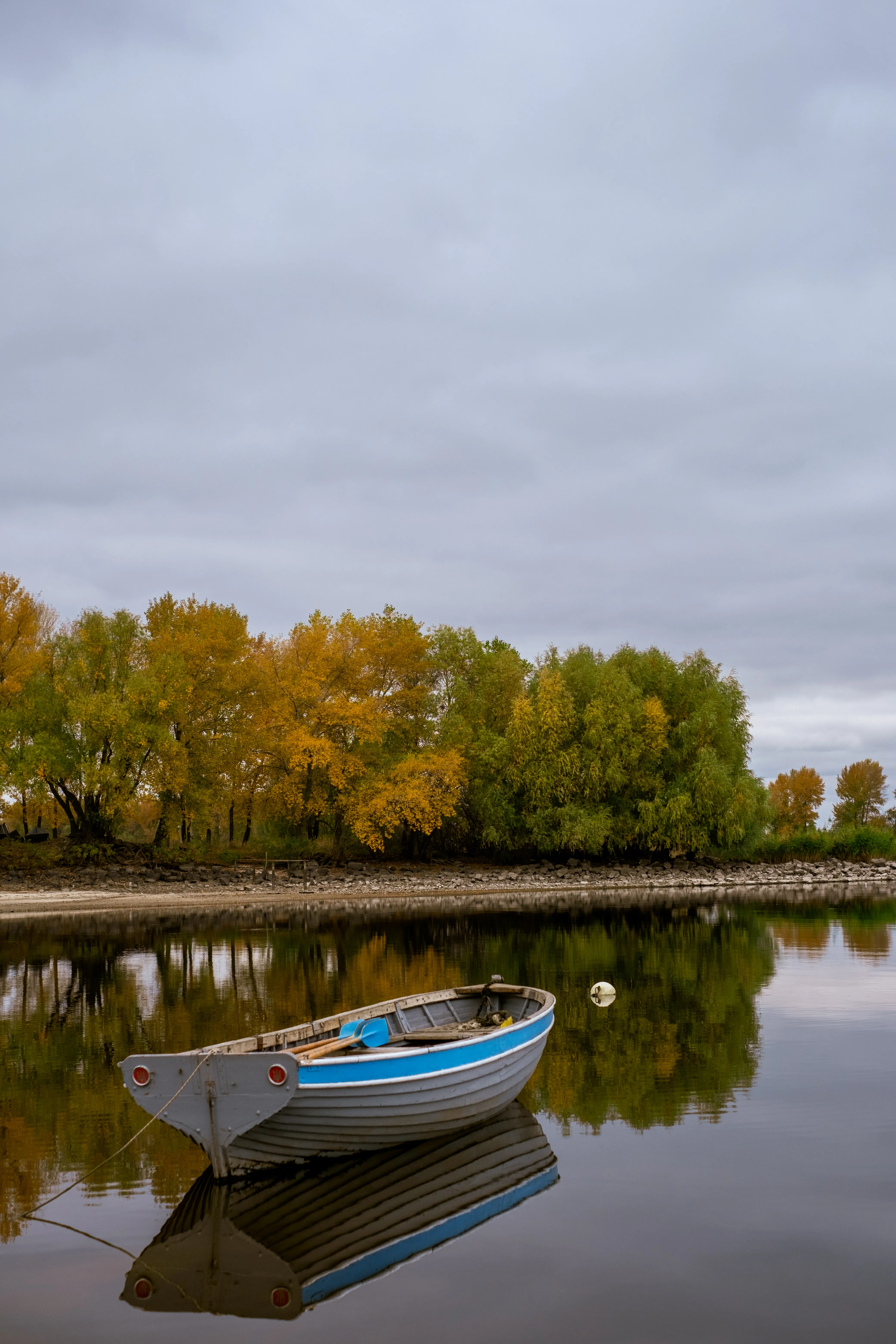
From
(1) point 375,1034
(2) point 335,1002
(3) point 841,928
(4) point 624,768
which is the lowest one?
(3) point 841,928

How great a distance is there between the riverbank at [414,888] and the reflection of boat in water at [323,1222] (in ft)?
104

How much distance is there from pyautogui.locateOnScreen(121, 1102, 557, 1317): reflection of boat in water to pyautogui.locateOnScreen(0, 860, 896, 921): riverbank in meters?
31.8

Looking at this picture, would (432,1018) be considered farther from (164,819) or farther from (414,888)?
(164,819)

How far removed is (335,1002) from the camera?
21984mm

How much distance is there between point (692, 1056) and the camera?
17.5 meters

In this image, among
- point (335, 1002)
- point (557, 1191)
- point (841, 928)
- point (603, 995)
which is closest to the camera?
point (557, 1191)

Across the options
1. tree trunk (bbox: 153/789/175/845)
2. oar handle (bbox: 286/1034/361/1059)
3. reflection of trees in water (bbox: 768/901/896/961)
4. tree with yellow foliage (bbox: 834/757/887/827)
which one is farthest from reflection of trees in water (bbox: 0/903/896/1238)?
tree with yellow foliage (bbox: 834/757/887/827)

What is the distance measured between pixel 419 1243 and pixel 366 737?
157ft

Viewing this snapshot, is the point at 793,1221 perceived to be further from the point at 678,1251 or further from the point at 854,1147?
the point at 854,1147

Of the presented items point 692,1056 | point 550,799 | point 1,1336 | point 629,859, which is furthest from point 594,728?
point 1,1336

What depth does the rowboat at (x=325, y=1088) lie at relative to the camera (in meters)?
10.6

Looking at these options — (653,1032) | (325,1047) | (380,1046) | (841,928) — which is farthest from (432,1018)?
(841,928)

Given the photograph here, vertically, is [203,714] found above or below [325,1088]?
above

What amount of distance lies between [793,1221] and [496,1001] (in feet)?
23.4
